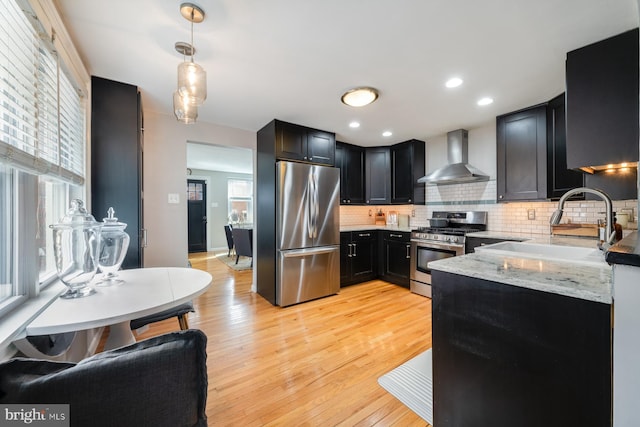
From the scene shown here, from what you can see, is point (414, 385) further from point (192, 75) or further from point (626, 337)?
point (192, 75)

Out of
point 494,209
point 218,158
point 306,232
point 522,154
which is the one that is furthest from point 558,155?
point 218,158

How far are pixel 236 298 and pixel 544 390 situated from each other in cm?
321

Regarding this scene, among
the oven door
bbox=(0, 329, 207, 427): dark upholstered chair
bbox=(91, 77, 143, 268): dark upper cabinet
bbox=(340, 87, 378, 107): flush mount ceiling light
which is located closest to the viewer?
bbox=(0, 329, 207, 427): dark upholstered chair

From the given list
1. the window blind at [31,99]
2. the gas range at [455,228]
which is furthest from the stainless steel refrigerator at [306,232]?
the window blind at [31,99]

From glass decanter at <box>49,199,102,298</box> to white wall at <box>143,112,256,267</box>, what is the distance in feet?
5.28

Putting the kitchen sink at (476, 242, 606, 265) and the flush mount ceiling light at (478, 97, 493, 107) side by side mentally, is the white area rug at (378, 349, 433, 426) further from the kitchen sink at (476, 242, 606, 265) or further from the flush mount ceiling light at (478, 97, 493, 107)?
the flush mount ceiling light at (478, 97, 493, 107)

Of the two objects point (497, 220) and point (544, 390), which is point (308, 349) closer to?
point (544, 390)

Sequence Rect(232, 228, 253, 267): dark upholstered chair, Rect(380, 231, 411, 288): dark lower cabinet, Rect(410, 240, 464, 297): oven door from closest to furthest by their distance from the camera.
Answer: Rect(410, 240, 464, 297): oven door, Rect(380, 231, 411, 288): dark lower cabinet, Rect(232, 228, 253, 267): dark upholstered chair

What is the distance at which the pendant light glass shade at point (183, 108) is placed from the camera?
156 cm

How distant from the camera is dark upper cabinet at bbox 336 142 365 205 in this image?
13.8 feet

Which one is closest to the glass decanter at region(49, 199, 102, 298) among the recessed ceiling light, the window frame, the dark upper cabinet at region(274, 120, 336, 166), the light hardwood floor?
the window frame

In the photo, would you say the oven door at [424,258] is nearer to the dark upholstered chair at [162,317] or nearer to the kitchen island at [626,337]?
the kitchen island at [626,337]

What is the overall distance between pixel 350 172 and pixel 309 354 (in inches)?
118

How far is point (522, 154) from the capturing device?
2.87m
